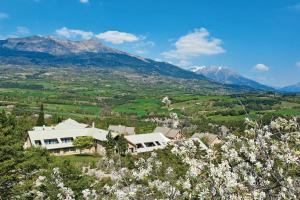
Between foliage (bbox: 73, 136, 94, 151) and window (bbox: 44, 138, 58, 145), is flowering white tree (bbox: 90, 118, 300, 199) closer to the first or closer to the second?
foliage (bbox: 73, 136, 94, 151)

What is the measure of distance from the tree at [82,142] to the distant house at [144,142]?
19.6 feet

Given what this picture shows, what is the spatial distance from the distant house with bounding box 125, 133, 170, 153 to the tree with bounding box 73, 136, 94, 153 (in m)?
5.99

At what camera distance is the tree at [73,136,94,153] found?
64875mm

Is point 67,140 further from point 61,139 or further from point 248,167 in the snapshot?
point 248,167

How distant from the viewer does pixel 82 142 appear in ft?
213

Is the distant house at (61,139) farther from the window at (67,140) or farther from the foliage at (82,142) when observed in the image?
the foliage at (82,142)

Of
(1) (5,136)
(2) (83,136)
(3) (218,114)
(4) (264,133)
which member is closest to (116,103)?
(3) (218,114)

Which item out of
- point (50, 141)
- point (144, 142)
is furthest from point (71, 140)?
point (144, 142)

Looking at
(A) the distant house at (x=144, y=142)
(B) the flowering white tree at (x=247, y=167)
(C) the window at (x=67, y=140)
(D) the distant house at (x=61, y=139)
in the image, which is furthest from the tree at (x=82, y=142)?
(B) the flowering white tree at (x=247, y=167)

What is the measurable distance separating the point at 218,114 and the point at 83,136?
61.4 metres

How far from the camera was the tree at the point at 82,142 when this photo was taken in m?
64.9

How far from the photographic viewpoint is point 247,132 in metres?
8.11

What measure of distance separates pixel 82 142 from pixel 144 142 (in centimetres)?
1041

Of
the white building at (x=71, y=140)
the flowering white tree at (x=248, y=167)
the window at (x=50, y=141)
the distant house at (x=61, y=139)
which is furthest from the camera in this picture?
the window at (x=50, y=141)
